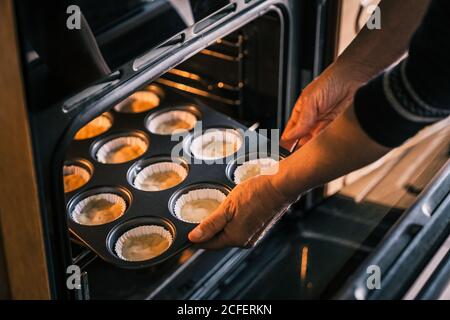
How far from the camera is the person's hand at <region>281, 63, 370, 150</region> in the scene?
1503mm

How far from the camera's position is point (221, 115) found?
169 cm

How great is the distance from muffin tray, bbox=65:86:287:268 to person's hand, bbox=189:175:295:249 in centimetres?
5

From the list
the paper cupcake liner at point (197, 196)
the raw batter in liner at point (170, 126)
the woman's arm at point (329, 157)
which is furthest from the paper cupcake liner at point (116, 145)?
the woman's arm at point (329, 157)

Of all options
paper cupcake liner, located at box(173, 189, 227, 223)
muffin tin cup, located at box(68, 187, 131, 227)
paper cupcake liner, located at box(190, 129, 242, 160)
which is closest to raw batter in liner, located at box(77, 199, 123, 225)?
muffin tin cup, located at box(68, 187, 131, 227)

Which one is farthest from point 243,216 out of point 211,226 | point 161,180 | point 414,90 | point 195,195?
point 414,90

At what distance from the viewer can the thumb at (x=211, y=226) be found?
53.0 inches

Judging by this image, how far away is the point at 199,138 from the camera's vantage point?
1681 mm

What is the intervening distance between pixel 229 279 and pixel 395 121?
32.9 inches

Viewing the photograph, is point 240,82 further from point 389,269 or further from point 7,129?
point 7,129

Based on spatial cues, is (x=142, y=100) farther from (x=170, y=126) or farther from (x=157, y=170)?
(x=157, y=170)

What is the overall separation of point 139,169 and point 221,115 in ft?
0.80

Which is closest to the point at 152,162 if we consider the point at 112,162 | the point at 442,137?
the point at 112,162

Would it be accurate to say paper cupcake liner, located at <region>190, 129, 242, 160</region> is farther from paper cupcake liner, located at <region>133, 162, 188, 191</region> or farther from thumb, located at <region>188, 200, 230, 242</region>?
thumb, located at <region>188, 200, 230, 242</region>

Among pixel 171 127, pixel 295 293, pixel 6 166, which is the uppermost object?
pixel 6 166
